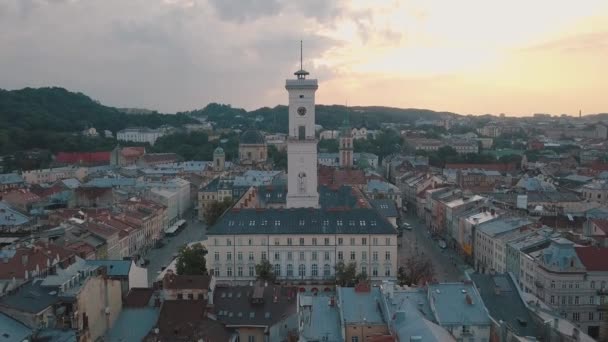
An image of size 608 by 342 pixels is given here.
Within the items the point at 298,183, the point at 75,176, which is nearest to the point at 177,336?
the point at 298,183

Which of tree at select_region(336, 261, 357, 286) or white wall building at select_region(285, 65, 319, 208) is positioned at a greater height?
white wall building at select_region(285, 65, 319, 208)

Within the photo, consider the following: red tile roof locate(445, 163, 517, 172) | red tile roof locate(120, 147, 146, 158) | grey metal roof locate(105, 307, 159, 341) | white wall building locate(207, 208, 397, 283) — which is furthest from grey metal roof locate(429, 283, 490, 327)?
red tile roof locate(120, 147, 146, 158)

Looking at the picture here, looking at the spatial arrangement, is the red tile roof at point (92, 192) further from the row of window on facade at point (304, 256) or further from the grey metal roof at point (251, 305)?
the grey metal roof at point (251, 305)

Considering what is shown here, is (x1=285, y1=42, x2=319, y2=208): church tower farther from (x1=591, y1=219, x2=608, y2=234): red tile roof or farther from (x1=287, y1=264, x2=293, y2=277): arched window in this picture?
(x1=591, y1=219, x2=608, y2=234): red tile roof

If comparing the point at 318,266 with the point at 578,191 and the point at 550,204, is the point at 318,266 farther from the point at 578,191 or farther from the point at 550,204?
the point at 578,191

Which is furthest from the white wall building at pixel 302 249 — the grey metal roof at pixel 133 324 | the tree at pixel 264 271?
the grey metal roof at pixel 133 324

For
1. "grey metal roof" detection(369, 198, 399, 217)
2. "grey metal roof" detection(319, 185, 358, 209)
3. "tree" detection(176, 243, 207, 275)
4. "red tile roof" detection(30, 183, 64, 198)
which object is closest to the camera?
"tree" detection(176, 243, 207, 275)
